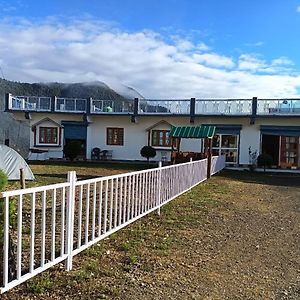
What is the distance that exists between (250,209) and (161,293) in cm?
575

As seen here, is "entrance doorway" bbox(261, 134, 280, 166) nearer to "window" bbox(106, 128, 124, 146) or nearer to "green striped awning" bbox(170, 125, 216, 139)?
"green striped awning" bbox(170, 125, 216, 139)

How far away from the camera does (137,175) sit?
667 cm

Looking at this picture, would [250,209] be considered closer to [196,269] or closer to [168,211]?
[168,211]

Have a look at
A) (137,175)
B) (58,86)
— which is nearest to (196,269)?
(137,175)

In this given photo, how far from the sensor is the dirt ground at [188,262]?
3.93 meters

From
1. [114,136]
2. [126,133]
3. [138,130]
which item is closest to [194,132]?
[138,130]

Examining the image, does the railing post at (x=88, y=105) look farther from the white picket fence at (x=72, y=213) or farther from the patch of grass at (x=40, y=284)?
the patch of grass at (x=40, y=284)

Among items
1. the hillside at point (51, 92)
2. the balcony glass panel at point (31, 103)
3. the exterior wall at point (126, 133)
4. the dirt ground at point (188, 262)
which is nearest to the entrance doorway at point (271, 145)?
the exterior wall at point (126, 133)

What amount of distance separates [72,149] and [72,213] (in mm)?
22380

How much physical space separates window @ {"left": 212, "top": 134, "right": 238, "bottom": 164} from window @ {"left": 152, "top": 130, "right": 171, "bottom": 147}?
3087 mm

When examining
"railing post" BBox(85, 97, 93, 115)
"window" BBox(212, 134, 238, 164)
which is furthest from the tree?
"railing post" BBox(85, 97, 93, 115)

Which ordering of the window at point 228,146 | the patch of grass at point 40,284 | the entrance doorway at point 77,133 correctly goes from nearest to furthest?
1. the patch of grass at point 40,284
2. the window at point 228,146
3. the entrance doorway at point 77,133

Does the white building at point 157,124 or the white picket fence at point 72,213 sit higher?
the white building at point 157,124

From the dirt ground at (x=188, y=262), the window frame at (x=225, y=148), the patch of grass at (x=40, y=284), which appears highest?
the window frame at (x=225, y=148)
